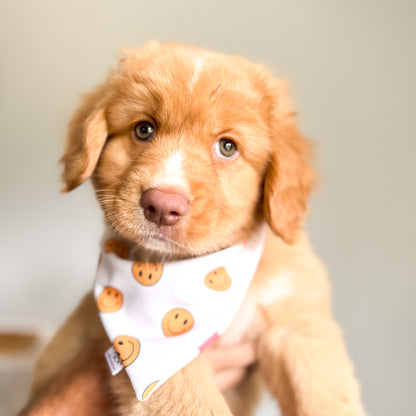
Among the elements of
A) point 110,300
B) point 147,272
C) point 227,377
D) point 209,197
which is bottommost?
point 227,377

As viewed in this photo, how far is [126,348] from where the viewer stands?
5.18 ft

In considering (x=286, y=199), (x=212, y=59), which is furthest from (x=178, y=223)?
(x=212, y=59)

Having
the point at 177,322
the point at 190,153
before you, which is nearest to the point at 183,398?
the point at 177,322

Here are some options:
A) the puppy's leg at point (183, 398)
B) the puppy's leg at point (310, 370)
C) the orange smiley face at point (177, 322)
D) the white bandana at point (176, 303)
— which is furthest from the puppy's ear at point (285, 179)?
the puppy's leg at point (183, 398)

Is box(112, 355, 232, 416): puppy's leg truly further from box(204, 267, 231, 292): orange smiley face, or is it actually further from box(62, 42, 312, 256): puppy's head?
box(62, 42, 312, 256): puppy's head

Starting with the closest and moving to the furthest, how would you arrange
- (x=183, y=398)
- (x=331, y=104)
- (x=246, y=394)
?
(x=183, y=398) < (x=246, y=394) < (x=331, y=104)

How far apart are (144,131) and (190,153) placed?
0.74ft

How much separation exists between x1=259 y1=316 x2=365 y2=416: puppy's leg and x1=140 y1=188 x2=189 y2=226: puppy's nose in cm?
63

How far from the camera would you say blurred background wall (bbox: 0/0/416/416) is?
8.55 ft

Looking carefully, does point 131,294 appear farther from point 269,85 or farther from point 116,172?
point 269,85

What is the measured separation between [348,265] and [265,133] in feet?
5.04

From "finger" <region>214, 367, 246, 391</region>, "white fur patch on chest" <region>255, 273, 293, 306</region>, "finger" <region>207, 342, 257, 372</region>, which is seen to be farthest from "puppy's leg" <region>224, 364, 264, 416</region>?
"white fur patch on chest" <region>255, 273, 293, 306</region>

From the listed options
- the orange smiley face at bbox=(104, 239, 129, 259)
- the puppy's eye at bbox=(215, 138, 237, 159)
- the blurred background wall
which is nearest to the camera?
the puppy's eye at bbox=(215, 138, 237, 159)

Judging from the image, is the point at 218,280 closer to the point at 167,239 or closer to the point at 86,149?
the point at 167,239
